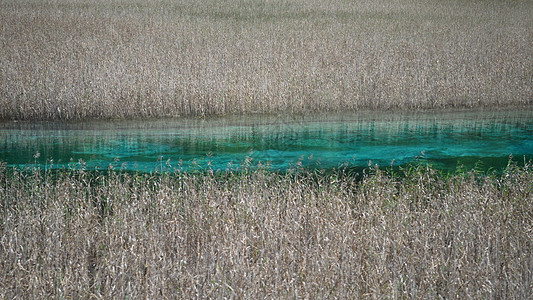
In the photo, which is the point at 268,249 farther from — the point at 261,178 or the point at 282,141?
the point at 282,141

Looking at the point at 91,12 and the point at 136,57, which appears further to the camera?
the point at 91,12

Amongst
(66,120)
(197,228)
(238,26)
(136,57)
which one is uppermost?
(238,26)

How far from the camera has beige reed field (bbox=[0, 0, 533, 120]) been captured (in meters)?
12.4

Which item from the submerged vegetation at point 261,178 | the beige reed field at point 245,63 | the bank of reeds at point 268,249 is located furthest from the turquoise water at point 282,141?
the bank of reeds at point 268,249

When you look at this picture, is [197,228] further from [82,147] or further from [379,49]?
[379,49]

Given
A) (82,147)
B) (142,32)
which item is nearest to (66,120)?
(82,147)

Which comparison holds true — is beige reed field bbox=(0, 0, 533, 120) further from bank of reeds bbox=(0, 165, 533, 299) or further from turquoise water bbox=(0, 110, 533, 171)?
bank of reeds bbox=(0, 165, 533, 299)

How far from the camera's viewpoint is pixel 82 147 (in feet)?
33.9

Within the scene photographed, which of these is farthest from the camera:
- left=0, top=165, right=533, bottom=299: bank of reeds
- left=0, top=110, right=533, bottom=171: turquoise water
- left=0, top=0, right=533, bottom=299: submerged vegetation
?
left=0, top=110, right=533, bottom=171: turquoise water

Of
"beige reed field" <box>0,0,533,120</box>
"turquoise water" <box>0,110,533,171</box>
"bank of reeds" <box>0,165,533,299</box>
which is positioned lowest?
"bank of reeds" <box>0,165,533,299</box>

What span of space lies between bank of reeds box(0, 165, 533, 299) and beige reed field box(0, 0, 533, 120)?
246 inches

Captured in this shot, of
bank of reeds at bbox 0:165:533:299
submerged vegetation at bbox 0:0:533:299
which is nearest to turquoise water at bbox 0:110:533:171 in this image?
submerged vegetation at bbox 0:0:533:299

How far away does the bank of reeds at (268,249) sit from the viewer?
4383 millimetres

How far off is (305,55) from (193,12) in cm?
855
